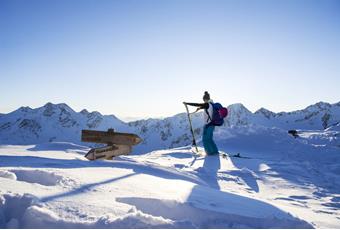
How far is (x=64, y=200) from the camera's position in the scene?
4352 millimetres

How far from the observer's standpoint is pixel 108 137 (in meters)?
10.4

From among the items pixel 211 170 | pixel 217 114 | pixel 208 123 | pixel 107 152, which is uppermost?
pixel 217 114

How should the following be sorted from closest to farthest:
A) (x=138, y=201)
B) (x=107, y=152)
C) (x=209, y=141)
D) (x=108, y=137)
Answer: (x=138, y=201) → (x=107, y=152) → (x=108, y=137) → (x=209, y=141)

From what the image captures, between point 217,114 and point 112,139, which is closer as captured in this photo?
point 112,139

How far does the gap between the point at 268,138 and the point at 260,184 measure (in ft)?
26.8

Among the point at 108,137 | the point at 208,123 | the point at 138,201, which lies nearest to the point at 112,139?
the point at 108,137

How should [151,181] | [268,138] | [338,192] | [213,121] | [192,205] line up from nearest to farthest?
1. [192,205]
2. [151,181]
3. [338,192]
4. [213,121]
5. [268,138]

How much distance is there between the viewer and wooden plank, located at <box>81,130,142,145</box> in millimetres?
10398

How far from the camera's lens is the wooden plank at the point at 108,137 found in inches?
409

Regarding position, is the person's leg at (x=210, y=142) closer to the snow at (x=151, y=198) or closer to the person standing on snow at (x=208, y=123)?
the person standing on snow at (x=208, y=123)

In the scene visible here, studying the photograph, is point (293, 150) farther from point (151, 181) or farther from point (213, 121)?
point (151, 181)

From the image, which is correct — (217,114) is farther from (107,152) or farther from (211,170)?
(107,152)

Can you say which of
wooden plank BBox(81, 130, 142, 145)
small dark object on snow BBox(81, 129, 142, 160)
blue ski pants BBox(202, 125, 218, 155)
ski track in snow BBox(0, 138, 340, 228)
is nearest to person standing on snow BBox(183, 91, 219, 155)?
blue ski pants BBox(202, 125, 218, 155)

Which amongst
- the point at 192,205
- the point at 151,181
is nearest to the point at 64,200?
the point at 192,205
